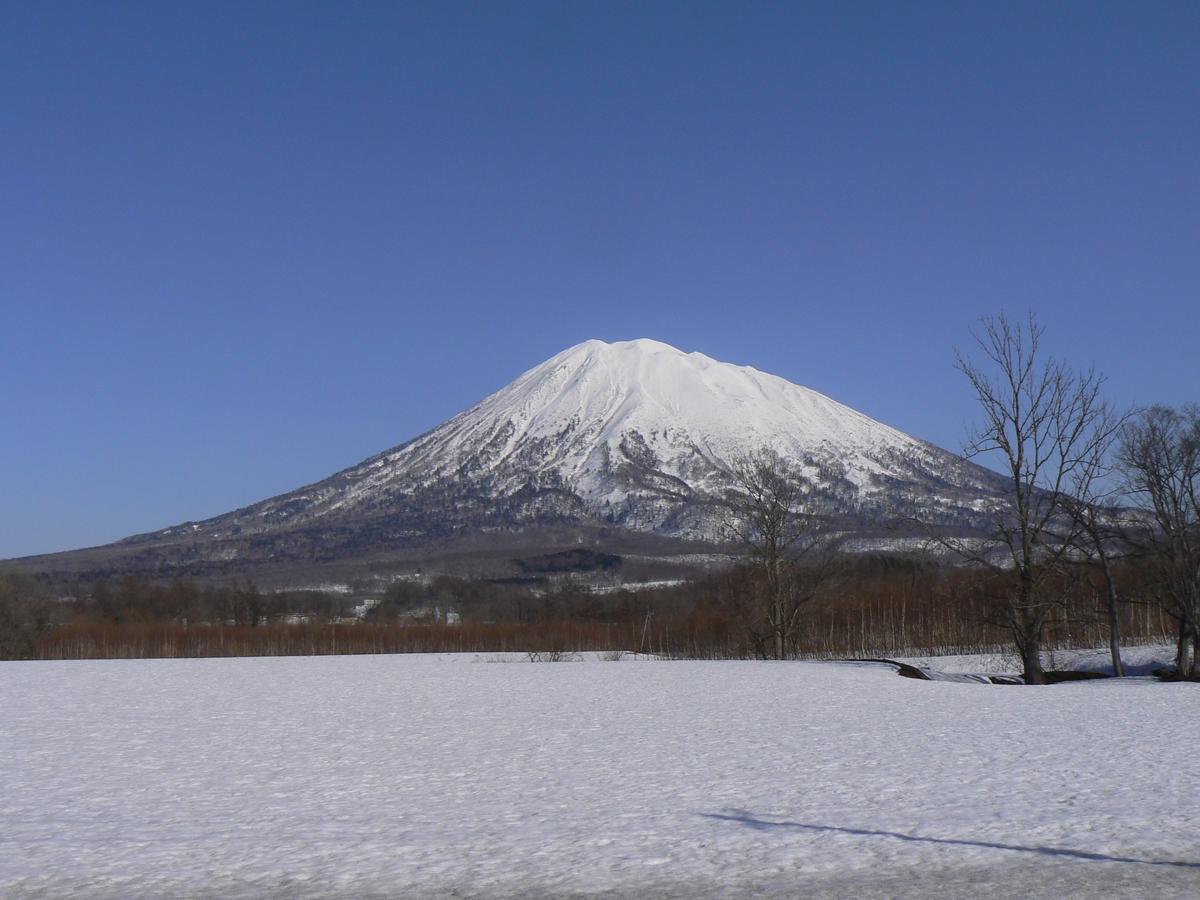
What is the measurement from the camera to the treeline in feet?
157

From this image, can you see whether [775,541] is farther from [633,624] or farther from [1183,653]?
[633,624]

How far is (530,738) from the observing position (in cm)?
1498

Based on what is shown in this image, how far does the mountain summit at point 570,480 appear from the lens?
155 m

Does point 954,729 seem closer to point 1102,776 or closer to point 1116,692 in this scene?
point 1102,776

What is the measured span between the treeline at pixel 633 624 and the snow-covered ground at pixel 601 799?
48.2 feet

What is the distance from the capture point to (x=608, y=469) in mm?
174250

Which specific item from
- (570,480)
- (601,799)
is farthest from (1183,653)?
(570,480)

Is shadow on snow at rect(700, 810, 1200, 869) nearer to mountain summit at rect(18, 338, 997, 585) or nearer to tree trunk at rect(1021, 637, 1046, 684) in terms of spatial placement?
tree trunk at rect(1021, 637, 1046, 684)

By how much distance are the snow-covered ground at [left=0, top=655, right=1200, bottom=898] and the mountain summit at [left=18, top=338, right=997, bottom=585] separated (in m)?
123

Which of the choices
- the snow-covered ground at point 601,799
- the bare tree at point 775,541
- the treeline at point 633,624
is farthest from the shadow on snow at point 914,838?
the bare tree at point 775,541

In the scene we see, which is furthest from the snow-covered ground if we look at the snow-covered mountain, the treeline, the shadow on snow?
the snow-covered mountain

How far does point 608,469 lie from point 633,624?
101740mm

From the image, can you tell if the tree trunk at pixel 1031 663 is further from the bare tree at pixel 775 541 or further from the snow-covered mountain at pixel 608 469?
the snow-covered mountain at pixel 608 469

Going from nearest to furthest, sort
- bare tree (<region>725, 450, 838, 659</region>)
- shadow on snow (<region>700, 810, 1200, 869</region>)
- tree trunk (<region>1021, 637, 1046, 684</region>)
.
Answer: shadow on snow (<region>700, 810, 1200, 869</region>) < tree trunk (<region>1021, 637, 1046, 684</region>) < bare tree (<region>725, 450, 838, 659</region>)
